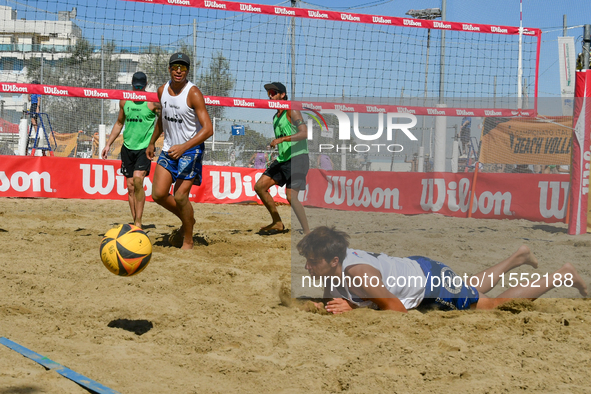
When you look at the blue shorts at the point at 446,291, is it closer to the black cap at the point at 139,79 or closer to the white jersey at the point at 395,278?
the white jersey at the point at 395,278

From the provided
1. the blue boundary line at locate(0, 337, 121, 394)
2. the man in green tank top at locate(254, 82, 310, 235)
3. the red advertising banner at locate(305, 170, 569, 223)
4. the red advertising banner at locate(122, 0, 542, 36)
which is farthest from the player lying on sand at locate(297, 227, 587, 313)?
the red advertising banner at locate(122, 0, 542, 36)

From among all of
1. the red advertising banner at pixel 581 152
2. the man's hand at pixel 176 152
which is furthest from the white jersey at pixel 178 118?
the red advertising banner at pixel 581 152

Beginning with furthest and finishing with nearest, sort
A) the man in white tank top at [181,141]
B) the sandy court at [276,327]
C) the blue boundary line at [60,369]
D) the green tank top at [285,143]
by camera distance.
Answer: the green tank top at [285,143] < the man in white tank top at [181,141] < the sandy court at [276,327] < the blue boundary line at [60,369]

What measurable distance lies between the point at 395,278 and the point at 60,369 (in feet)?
6.15

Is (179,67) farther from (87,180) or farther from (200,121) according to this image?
(87,180)

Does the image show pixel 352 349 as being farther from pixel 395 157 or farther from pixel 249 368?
pixel 395 157

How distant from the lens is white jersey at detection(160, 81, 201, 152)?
15.6 ft

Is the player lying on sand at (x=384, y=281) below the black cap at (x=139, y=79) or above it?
below

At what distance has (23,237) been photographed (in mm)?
5172

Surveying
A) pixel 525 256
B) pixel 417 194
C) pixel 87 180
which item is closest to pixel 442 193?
pixel 417 194

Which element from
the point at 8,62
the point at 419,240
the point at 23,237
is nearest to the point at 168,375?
the point at 419,240

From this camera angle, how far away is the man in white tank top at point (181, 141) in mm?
4672

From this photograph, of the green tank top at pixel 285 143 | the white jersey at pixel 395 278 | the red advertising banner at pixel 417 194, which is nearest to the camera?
the white jersey at pixel 395 278

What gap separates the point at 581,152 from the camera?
558 cm
